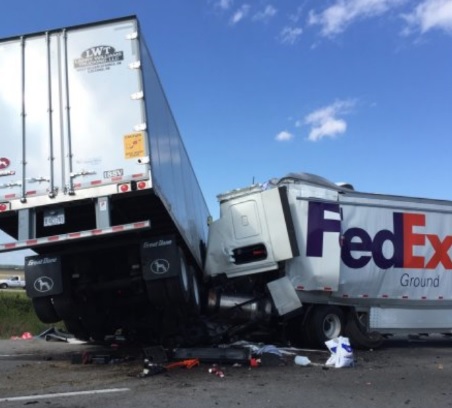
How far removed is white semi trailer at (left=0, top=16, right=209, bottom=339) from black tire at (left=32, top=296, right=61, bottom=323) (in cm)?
3

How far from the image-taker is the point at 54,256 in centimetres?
802

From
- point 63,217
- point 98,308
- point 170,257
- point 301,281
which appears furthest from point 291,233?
point 63,217

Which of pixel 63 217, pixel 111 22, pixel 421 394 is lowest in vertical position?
pixel 421 394


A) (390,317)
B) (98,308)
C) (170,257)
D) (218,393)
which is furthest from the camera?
(390,317)

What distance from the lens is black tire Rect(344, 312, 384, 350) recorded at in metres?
10.7

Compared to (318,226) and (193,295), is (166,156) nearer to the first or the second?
(193,295)

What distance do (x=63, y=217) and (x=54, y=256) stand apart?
3.25 ft

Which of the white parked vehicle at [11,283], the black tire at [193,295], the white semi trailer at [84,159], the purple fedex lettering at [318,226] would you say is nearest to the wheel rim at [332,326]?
the purple fedex lettering at [318,226]

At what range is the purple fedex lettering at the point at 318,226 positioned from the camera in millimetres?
10164

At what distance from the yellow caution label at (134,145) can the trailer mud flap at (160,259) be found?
1.40 meters

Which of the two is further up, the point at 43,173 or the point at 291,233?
the point at 43,173

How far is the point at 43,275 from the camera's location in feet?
26.4

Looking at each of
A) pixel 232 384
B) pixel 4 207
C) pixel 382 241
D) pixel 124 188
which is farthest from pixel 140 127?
pixel 382 241

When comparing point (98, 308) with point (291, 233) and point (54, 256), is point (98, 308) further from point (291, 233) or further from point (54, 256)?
point (291, 233)
